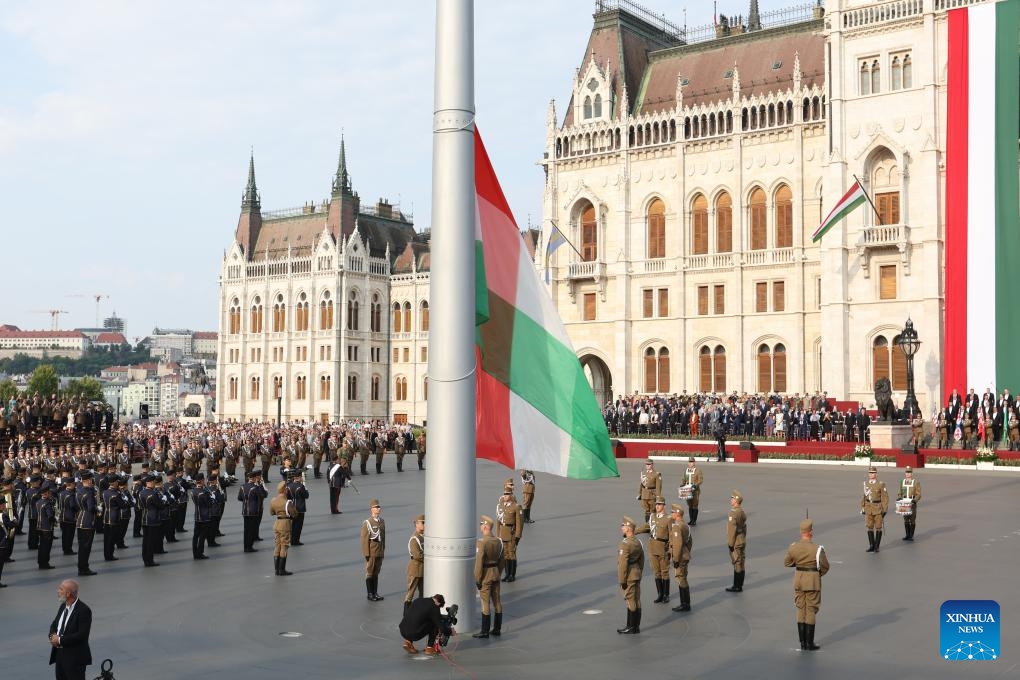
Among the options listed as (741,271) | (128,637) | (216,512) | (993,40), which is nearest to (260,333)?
(741,271)

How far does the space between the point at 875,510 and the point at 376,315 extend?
243 feet

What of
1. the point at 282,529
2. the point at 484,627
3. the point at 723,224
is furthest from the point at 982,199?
the point at 484,627

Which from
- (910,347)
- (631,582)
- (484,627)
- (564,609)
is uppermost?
(910,347)

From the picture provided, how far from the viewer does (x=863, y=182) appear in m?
45.4

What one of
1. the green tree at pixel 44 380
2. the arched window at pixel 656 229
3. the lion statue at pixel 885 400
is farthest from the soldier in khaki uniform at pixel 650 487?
the green tree at pixel 44 380

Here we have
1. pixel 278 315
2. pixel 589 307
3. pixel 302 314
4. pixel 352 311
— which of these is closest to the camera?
pixel 589 307

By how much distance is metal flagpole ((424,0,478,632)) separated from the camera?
12398mm

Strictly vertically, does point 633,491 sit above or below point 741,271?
below

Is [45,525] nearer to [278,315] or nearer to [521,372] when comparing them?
[521,372]

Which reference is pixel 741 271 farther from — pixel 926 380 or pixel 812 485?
pixel 812 485

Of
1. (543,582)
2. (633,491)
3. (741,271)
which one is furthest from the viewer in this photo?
(741,271)

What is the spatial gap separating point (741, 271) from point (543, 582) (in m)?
38.3

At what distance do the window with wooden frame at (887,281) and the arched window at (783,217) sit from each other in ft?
21.1

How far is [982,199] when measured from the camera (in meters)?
39.9
